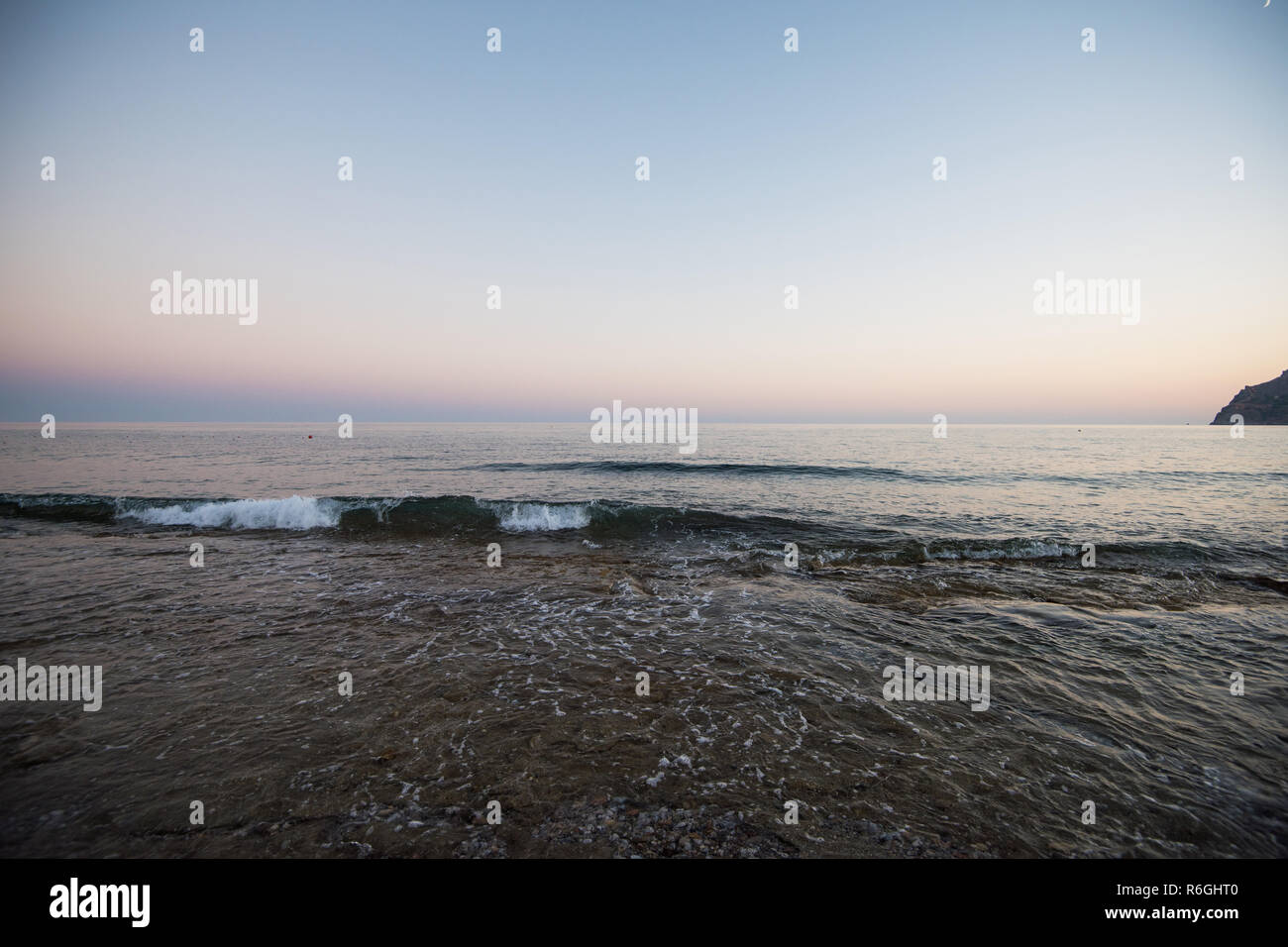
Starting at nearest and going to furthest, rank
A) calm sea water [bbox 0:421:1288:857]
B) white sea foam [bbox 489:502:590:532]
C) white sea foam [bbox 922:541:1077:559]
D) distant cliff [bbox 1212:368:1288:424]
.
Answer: calm sea water [bbox 0:421:1288:857]
white sea foam [bbox 922:541:1077:559]
white sea foam [bbox 489:502:590:532]
distant cliff [bbox 1212:368:1288:424]

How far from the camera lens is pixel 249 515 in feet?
67.2

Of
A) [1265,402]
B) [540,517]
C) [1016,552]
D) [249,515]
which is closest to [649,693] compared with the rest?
[1016,552]

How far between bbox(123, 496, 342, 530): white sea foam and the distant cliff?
212m

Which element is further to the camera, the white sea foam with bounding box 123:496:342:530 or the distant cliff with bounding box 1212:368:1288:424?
the distant cliff with bounding box 1212:368:1288:424

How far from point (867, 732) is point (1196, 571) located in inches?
577

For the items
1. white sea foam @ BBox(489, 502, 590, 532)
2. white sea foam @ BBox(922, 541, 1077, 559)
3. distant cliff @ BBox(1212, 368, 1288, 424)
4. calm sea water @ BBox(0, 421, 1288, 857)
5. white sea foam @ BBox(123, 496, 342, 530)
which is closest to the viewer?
calm sea water @ BBox(0, 421, 1288, 857)

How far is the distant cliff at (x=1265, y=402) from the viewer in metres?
136

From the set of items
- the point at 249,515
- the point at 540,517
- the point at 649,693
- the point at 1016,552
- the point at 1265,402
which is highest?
the point at 1265,402

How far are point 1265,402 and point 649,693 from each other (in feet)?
727

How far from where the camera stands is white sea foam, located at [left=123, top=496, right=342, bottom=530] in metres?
20.1

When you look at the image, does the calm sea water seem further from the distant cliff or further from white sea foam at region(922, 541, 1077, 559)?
the distant cliff

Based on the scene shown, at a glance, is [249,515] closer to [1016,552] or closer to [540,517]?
[540,517]

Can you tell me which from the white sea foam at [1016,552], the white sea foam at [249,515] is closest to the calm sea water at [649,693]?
the white sea foam at [1016,552]

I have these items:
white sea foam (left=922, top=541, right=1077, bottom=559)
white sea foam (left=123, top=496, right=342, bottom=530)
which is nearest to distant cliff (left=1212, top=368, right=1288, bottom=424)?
white sea foam (left=922, top=541, right=1077, bottom=559)
